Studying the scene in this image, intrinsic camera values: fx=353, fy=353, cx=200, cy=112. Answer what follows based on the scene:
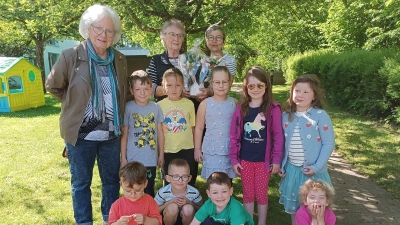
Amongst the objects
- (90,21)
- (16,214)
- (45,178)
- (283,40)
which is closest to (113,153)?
(90,21)

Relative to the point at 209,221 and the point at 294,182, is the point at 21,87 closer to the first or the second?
the point at 209,221

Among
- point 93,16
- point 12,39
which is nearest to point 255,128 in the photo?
point 93,16

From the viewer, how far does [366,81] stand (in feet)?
30.3

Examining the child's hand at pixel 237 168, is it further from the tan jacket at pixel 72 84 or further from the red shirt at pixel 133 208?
the tan jacket at pixel 72 84

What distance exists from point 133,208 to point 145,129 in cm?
77

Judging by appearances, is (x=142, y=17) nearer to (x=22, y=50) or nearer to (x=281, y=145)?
(x=281, y=145)

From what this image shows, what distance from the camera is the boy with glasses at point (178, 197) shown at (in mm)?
3172

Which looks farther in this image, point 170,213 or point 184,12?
point 184,12

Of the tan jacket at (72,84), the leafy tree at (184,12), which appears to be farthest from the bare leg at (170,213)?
the leafy tree at (184,12)

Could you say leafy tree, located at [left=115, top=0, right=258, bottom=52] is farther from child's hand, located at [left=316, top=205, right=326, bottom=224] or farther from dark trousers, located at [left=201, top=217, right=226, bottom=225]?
child's hand, located at [left=316, top=205, right=326, bottom=224]

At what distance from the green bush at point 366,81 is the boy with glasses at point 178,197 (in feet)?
20.4

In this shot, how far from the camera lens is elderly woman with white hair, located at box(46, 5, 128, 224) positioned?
2.87 m

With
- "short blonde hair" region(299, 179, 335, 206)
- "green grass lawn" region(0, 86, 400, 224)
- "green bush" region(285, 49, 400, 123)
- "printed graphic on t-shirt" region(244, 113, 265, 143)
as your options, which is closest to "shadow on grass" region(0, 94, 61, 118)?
"green grass lawn" region(0, 86, 400, 224)

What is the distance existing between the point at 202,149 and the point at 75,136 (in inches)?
46.5
